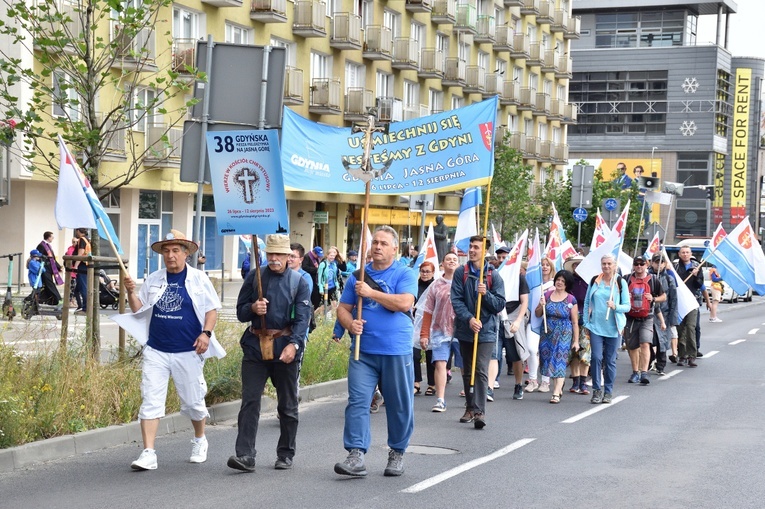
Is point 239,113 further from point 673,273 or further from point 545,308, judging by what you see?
point 673,273

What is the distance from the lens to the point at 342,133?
53.4ft

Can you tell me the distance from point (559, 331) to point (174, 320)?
685cm

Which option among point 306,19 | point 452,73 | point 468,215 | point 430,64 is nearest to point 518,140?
point 452,73

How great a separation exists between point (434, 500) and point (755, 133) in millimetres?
99896

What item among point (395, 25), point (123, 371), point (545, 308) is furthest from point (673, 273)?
point (395, 25)

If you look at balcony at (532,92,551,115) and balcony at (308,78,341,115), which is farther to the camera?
balcony at (532,92,551,115)

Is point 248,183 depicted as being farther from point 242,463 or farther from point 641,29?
point 641,29

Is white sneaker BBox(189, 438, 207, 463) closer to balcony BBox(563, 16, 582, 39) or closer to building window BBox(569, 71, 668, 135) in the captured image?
balcony BBox(563, 16, 582, 39)

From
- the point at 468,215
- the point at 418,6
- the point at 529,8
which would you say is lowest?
the point at 468,215

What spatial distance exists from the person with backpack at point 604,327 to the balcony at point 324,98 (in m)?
30.8

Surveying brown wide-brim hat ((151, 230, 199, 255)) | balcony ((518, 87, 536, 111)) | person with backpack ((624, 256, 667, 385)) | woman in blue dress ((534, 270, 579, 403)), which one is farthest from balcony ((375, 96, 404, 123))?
brown wide-brim hat ((151, 230, 199, 255))

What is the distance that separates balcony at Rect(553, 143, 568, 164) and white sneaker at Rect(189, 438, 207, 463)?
214ft

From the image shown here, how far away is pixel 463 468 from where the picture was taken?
9695 millimetres

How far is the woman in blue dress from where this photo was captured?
48.6ft
